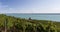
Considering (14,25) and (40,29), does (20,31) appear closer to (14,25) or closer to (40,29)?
(14,25)

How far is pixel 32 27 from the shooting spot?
3.74 metres

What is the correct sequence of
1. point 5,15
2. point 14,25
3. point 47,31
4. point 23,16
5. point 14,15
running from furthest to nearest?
point 23,16 → point 14,15 → point 5,15 → point 14,25 → point 47,31

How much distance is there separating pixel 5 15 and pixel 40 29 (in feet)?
4.50

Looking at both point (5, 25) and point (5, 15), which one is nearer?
point (5, 25)

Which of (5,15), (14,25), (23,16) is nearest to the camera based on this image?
(14,25)

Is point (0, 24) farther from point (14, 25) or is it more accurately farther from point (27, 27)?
point (27, 27)

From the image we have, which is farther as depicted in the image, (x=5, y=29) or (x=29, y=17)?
(x=29, y=17)

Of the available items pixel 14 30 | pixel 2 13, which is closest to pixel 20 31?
pixel 14 30

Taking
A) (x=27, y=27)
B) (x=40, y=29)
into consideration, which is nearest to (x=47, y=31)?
(x=40, y=29)

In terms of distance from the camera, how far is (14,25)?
388 cm

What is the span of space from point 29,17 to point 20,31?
66.7 inches

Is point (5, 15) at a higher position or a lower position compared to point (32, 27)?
higher

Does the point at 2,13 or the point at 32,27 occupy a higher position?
the point at 2,13

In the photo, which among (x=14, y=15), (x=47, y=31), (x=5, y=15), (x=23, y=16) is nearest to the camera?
(x=47, y=31)
